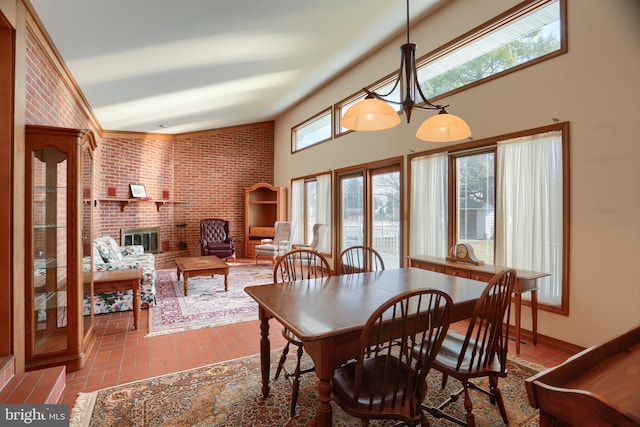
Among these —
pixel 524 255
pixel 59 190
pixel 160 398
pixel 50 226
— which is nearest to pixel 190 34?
pixel 59 190

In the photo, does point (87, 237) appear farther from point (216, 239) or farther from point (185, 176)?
point (185, 176)

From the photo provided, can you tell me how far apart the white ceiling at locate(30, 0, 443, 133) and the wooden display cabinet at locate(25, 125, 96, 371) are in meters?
1.00

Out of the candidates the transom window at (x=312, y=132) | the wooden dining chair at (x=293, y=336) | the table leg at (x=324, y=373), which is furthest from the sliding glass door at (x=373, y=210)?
the table leg at (x=324, y=373)

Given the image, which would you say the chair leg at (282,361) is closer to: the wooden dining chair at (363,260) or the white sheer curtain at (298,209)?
the wooden dining chair at (363,260)

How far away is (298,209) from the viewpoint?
7.31 m

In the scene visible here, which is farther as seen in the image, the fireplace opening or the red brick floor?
the fireplace opening

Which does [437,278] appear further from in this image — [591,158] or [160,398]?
[160,398]

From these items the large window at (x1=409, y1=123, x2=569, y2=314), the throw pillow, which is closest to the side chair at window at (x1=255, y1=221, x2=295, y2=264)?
the throw pillow

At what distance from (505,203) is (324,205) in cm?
351

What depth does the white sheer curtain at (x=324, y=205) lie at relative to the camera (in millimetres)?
6082

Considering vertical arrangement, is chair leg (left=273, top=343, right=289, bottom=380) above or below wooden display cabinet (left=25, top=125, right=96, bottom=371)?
below

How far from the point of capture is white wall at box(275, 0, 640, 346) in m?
2.38

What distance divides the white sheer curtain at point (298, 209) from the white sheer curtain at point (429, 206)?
3.31 meters

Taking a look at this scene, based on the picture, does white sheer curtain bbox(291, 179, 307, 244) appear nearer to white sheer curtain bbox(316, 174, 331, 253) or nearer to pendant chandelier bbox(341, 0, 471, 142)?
white sheer curtain bbox(316, 174, 331, 253)
